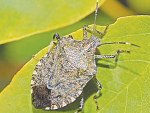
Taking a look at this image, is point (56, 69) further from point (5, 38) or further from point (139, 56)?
point (139, 56)

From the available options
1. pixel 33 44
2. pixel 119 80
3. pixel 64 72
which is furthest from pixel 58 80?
pixel 33 44

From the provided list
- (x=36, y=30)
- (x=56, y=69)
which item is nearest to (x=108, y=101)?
(x=56, y=69)

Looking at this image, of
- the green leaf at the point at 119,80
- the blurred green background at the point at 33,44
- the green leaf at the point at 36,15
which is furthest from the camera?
the blurred green background at the point at 33,44

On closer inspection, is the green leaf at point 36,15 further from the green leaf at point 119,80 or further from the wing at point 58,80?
the wing at point 58,80

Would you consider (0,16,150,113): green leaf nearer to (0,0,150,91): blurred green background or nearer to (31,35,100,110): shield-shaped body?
(31,35,100,110): shield-shaped body

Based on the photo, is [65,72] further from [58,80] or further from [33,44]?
[33,44]

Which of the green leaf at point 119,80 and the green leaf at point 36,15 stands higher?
the green leaf at point 36,15

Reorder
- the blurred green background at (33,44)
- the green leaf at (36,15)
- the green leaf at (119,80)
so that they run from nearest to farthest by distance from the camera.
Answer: the green leaf at (119,80) → the green leaf at (36,15) → the blurred green background at (33,44)

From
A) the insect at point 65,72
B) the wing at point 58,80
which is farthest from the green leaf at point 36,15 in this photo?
the wing at point 58,80
